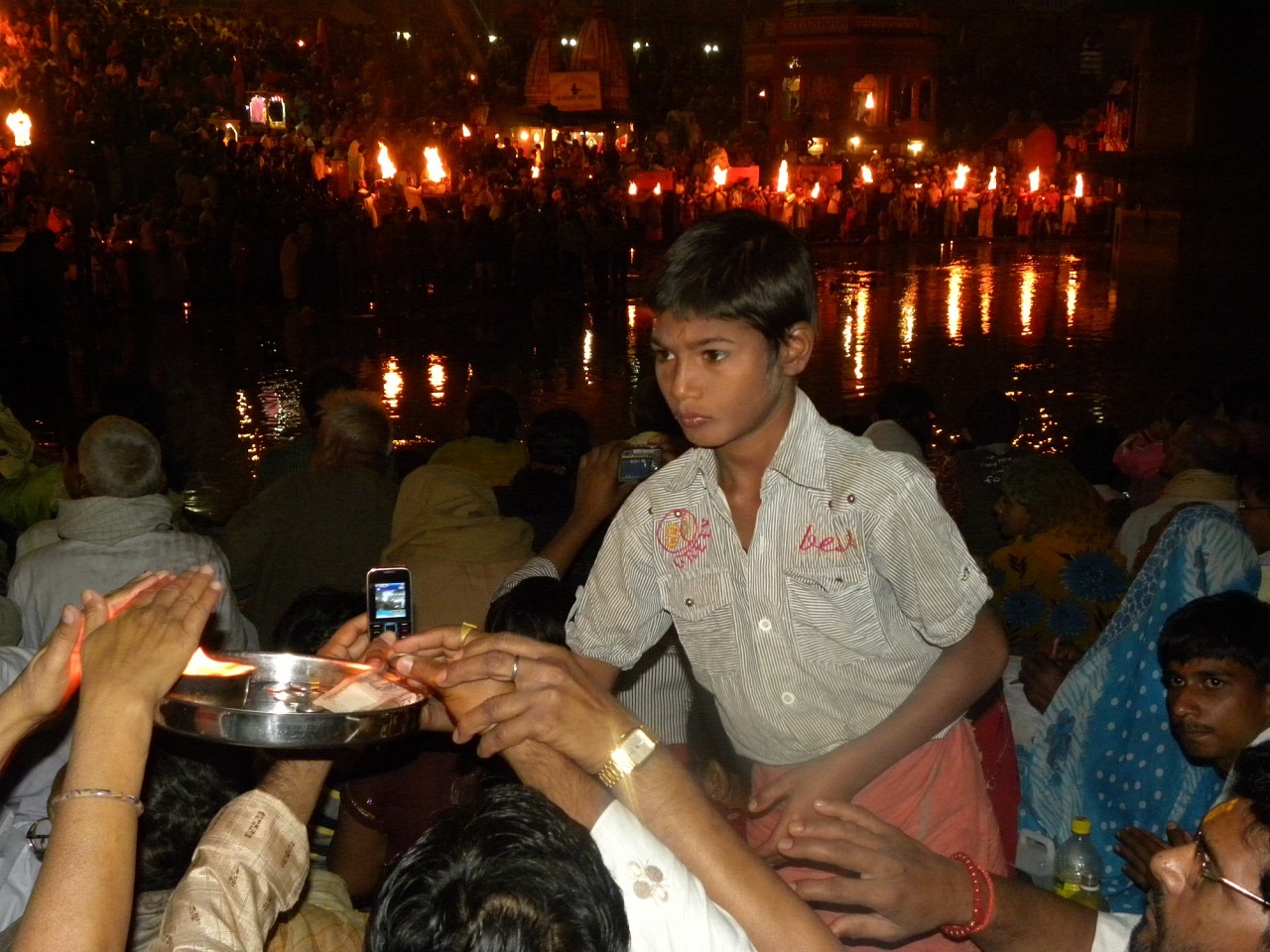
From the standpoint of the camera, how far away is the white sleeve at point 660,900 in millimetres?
1759

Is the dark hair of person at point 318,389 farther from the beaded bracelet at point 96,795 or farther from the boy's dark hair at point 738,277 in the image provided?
the beaded bracelet at point 96,795

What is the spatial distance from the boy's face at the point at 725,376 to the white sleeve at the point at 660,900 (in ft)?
2.90

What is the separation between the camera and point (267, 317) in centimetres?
2027

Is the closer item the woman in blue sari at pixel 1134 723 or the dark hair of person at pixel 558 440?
the woman in blue sari at pixel 1134 723

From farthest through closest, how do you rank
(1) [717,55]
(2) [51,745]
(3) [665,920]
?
(1) [717,55], (2) [51,745], (3) [665,920]

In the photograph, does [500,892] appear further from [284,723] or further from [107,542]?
[107,542]

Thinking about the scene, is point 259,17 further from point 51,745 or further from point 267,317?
point 51,745

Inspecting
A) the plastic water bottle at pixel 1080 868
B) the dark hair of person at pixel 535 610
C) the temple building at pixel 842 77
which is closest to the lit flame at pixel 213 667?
the dark hair of person at pixel 535 610

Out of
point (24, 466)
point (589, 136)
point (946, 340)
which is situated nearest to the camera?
point (24, 466)

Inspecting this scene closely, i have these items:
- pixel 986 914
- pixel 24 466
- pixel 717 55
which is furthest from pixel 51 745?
pixel 717 55

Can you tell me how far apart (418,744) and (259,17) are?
123 feet

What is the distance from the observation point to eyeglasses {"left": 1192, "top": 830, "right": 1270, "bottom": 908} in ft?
5.82

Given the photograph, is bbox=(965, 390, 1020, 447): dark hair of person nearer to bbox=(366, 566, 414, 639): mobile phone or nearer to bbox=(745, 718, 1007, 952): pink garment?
bbox=(745, 718, 1007, 952): pink garment

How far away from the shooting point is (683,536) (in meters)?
2.54
